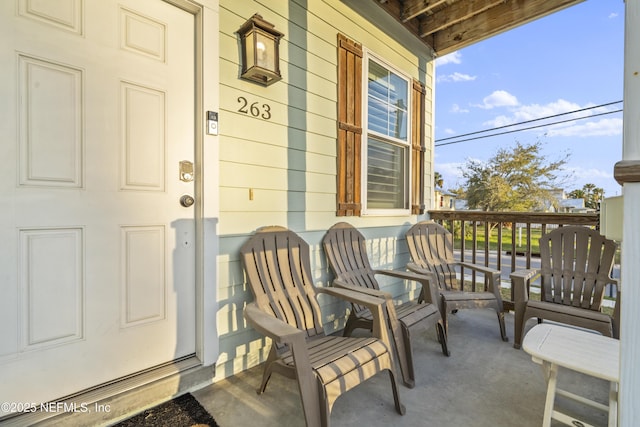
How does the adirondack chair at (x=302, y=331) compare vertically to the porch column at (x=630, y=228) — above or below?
below

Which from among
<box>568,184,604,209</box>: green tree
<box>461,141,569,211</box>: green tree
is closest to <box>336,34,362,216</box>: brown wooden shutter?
<box>461,141,569,211</box>: green tree

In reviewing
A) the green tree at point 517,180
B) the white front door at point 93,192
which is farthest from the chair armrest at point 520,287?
the green tree at point 517,180

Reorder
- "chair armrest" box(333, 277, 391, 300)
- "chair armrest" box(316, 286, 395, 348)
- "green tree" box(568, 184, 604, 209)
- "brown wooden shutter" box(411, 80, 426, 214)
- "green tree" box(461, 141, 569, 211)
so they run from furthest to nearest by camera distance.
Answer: "green tree" box(568, 184, 604, 209), "green tree" box(461, 141, 569, 211), "brown wooden shutter" box(411, 80, 426, 214), "chair armrest" box(333, 277, 391, 300), "chair armrest" box(316, 286, 395, 348)

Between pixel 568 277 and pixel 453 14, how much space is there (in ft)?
10.2

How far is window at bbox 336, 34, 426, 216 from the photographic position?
9.29 ft

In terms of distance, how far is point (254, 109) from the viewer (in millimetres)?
2145

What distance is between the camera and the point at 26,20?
1.37m

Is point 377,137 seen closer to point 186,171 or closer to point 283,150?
point 283,150

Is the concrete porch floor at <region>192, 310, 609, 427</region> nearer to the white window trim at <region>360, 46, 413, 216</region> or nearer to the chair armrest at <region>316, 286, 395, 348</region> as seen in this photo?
the chair armrest at <region>316, 286, 395, 348</region>

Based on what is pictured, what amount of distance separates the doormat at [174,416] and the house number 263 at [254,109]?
188 centimetres

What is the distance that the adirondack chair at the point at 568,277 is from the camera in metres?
2.45

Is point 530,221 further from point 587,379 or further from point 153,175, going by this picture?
point 153,175

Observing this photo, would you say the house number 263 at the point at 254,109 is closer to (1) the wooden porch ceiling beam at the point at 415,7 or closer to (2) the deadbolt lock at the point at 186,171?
(2) the deadbolt lock at the point at 186,171

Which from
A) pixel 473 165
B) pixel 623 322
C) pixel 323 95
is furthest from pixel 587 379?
pixel 473 165
